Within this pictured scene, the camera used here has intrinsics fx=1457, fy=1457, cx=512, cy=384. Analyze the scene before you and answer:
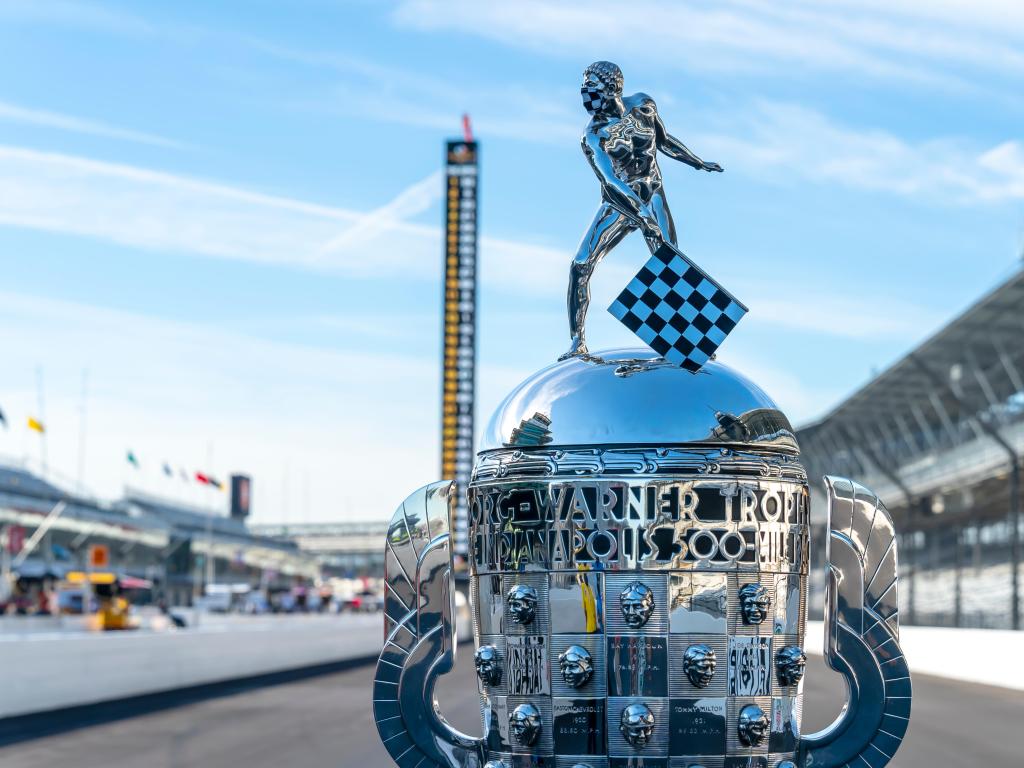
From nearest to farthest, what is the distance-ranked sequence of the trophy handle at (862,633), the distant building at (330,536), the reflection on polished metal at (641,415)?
the reflection on polished metal at (641,415), the trophy handle at (862,633), the distant building at (330,536)

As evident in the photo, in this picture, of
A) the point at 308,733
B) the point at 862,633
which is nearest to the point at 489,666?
the point at 862,633

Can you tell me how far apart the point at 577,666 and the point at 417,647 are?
787 millimetres

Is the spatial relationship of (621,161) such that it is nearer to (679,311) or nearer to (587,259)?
(587,259)

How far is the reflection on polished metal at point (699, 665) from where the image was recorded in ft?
15.6

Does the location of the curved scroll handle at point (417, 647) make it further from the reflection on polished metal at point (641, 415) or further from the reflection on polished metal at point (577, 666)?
the reflection on polished metal at point (577, 666)

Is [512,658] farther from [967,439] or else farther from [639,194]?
[967,439]

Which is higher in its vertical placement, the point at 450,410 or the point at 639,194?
the point at 450,410

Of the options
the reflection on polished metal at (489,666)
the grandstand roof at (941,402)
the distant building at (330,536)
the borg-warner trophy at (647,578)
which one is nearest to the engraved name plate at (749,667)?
the borg-warner trophy at (647,578)

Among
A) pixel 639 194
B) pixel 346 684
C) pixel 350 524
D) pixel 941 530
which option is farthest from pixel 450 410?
pixel 350 524

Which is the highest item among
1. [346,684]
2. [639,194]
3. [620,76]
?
[620,76]

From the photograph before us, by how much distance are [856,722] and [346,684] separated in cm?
2265

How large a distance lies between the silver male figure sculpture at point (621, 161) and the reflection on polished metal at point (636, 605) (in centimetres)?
124

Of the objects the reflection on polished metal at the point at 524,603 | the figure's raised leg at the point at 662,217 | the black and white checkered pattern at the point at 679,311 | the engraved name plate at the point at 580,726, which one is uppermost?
the figure's raised leg at the point at 662,217

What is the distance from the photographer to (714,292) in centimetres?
530
